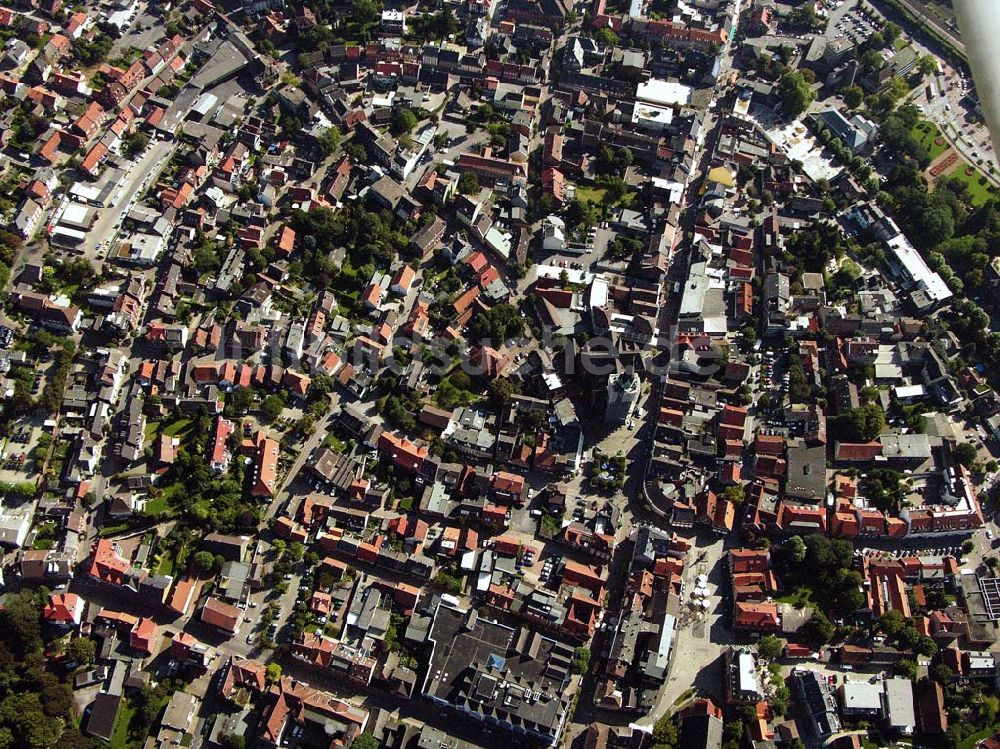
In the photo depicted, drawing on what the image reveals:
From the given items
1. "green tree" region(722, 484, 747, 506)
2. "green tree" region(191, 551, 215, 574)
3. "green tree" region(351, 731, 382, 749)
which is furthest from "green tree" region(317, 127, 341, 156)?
"green tree" region(351, 731, 382, 749)

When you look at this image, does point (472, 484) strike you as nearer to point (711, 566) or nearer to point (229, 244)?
point (711, 566)

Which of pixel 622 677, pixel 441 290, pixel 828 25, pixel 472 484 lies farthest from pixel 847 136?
pixel 622 677

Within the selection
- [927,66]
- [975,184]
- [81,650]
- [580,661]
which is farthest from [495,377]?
[927,66]

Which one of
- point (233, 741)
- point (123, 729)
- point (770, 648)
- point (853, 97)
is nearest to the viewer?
point (233, 741)

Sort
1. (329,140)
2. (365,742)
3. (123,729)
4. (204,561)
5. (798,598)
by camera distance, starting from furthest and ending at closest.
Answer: (329,140), (798,598), (204,561), (123,729), (365,742)

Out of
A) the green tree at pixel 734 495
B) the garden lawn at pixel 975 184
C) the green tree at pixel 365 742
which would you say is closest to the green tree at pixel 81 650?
the green tree at pixel 365 742

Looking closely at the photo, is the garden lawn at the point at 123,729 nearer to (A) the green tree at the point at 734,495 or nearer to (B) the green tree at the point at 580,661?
(B) the green tree at the point at 580,661

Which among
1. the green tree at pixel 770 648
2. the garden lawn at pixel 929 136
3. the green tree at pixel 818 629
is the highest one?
the garden lawn at pixel 929 136

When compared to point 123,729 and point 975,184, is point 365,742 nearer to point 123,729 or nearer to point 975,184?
point 123,729
